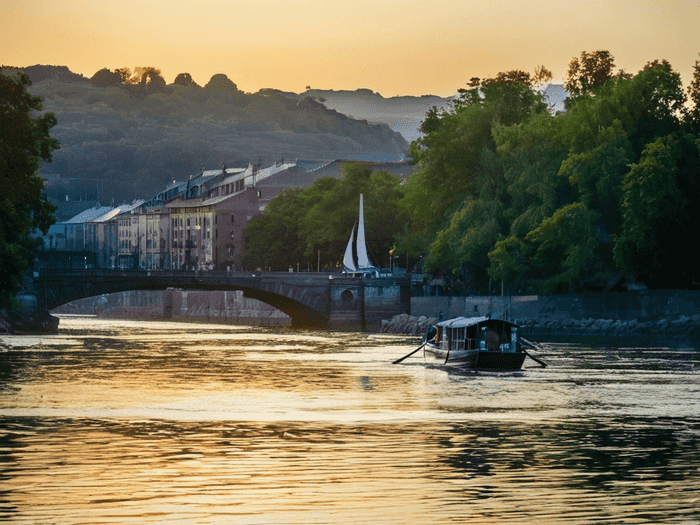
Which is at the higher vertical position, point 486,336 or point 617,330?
point 486,336

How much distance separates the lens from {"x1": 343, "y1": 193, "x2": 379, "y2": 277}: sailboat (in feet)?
479

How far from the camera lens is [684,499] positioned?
26.7 m

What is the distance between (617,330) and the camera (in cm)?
9831

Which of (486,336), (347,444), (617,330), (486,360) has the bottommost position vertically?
(347,444)

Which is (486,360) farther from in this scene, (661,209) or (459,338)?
(661,209)

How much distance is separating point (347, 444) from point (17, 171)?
41176 millimetres

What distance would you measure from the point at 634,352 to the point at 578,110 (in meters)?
27.7

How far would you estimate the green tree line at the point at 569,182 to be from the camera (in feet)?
312

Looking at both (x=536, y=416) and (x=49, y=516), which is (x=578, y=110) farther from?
(x=49, y=516)

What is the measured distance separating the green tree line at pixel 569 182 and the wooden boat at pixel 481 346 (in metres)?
26.5

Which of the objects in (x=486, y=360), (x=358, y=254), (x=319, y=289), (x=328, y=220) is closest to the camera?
(x=486, y=360)

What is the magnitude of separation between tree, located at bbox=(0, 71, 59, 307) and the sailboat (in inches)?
2515

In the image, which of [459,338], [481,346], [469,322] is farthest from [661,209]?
[481,346]

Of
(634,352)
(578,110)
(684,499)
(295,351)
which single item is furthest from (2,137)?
(684,499)
